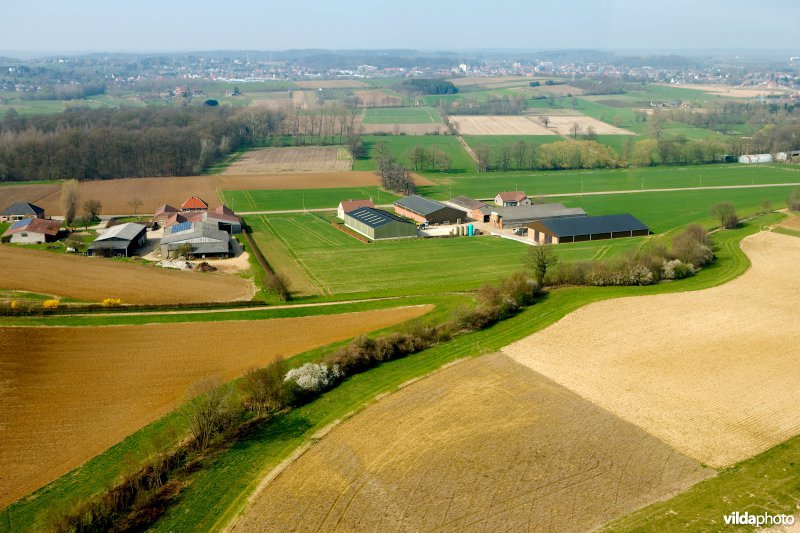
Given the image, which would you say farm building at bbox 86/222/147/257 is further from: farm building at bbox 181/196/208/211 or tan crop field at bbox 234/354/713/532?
tan crop field at bbox 234/354/713/532

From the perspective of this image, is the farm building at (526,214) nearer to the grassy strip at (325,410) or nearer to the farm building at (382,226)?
the farm building at (382,226)

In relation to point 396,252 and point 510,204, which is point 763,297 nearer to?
point 396,252

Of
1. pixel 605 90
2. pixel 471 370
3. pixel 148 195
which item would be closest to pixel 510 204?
pixel 148 195

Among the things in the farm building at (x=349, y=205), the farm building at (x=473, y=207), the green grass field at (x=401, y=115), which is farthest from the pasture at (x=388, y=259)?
the green grass field at (x=401, y=115)

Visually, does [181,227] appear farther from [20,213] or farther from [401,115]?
[401,115]

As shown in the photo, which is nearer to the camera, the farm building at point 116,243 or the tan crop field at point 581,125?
the farm building at point 116,243

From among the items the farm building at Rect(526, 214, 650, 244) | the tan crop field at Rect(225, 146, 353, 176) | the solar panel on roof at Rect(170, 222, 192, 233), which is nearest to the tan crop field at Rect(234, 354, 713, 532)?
the farm building at Rect(526, 214, 650, 244)
